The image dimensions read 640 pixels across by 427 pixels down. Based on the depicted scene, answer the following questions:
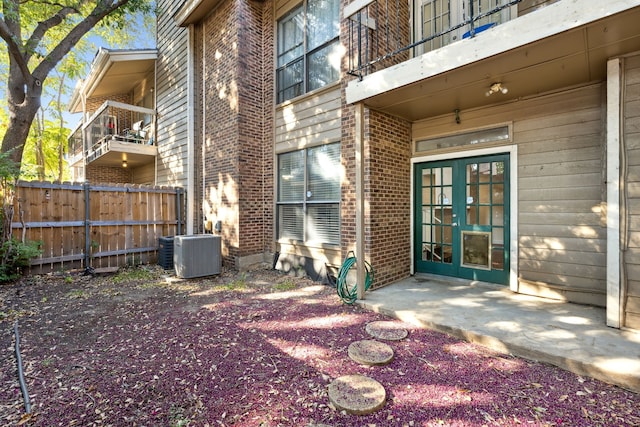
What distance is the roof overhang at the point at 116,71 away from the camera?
9.49 m

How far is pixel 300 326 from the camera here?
12.3 ft

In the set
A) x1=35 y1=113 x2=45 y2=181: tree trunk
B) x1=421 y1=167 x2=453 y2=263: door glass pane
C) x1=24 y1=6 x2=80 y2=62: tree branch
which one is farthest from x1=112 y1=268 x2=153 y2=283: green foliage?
x1=35 y1=113 x2=45 y2=181: tree trunk

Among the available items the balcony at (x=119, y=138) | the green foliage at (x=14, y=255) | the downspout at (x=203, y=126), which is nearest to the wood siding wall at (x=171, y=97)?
the downspout at (x=203, y=126)

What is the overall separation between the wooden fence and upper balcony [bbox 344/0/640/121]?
19.2ft

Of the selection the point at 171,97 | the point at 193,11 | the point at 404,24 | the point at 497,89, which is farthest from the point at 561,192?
the point at 171,97

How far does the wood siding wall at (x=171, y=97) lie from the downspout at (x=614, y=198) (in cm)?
834

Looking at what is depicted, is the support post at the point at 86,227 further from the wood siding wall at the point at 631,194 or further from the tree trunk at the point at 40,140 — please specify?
the tree trunk at the point at 40,140

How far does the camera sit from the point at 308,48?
631 centimetres

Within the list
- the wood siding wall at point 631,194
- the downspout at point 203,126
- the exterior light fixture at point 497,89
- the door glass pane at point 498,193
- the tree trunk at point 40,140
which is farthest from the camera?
the tree trunk at point 40,140

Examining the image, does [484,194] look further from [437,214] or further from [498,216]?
[437,214]

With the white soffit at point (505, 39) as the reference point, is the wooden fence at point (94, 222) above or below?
below

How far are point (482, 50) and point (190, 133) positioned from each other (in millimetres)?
7228

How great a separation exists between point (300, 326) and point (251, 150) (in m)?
4.44

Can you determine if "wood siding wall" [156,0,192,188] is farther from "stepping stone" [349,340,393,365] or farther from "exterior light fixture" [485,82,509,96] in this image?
"exterior light fixture" [485,82,509,96]
